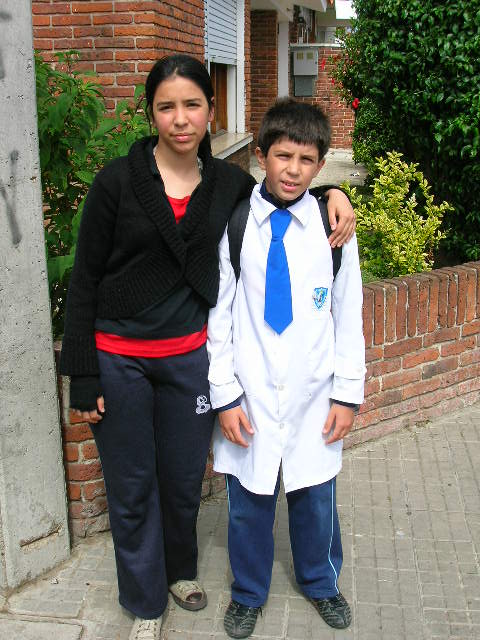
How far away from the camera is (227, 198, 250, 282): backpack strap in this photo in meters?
2.59

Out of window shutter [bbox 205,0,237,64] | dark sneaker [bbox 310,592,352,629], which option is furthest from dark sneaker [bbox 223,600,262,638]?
window shutter [bbox 205,0,237,64]

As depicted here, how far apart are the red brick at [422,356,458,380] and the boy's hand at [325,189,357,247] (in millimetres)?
2145

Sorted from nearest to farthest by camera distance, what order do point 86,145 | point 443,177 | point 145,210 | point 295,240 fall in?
point 145,210 < point 295,240 < point 86,145 < point 443,177

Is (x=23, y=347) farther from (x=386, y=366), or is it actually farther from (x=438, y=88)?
(x=438, y=88)

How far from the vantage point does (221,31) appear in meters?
9.39

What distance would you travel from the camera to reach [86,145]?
3457 mm

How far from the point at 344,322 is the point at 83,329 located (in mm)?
869

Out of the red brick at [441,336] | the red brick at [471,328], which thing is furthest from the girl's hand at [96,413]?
the red brick at [471,328]


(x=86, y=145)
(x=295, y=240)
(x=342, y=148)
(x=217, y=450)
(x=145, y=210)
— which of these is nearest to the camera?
(x=145, y=210)

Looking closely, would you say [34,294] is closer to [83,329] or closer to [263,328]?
[83,329]

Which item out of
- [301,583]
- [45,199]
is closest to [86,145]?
[45,199]

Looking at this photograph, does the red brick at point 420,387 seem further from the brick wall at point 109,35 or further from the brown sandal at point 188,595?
the brick wall at point 109,35

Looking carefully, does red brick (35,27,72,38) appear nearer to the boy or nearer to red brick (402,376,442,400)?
red brick (402,376,442,400)

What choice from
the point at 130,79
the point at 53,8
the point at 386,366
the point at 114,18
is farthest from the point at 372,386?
the point at 53,8
